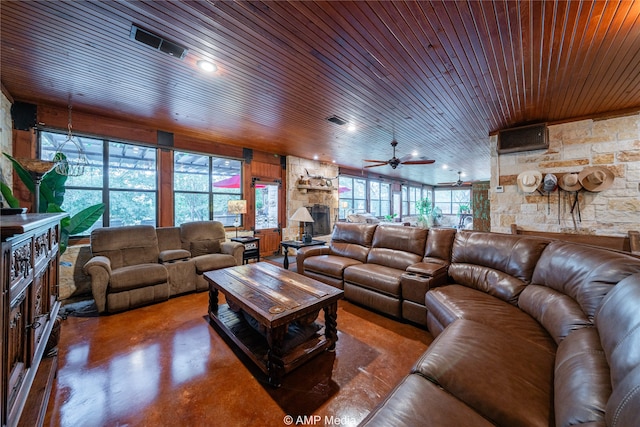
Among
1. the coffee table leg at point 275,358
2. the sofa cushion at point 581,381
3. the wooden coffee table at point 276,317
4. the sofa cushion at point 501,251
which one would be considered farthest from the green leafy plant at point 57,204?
the sofa cushion at point 501,251

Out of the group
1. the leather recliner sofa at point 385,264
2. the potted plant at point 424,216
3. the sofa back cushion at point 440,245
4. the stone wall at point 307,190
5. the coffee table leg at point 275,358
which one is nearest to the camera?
the coffee table leg at point 275,358

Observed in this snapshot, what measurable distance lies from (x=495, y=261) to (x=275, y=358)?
219 centimetres

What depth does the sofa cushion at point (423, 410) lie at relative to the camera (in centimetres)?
91

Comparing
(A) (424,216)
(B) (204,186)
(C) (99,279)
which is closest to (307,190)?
(B) (204,186)

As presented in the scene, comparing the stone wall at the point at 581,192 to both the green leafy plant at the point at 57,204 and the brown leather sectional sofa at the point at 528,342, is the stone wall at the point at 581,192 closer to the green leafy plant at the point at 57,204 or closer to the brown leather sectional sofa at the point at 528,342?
the brown leather sectional sofa at the point at 528,342

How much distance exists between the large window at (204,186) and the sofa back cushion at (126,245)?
39.2 inches

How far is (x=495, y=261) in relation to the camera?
2.38m

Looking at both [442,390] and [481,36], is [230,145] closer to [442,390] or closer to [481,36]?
[481,36]

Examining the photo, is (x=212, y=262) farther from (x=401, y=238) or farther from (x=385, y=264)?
(x=401, y=238)

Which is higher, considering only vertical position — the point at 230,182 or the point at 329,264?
the point at 230,182

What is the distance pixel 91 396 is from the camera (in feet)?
Answer: 5.40

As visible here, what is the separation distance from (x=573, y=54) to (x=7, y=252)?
396 cm

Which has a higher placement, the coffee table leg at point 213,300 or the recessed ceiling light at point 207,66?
the recessed ceiling light at point 207,66

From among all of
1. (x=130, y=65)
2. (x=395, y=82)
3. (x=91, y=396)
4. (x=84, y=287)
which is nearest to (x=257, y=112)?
(x=130, y=65)
